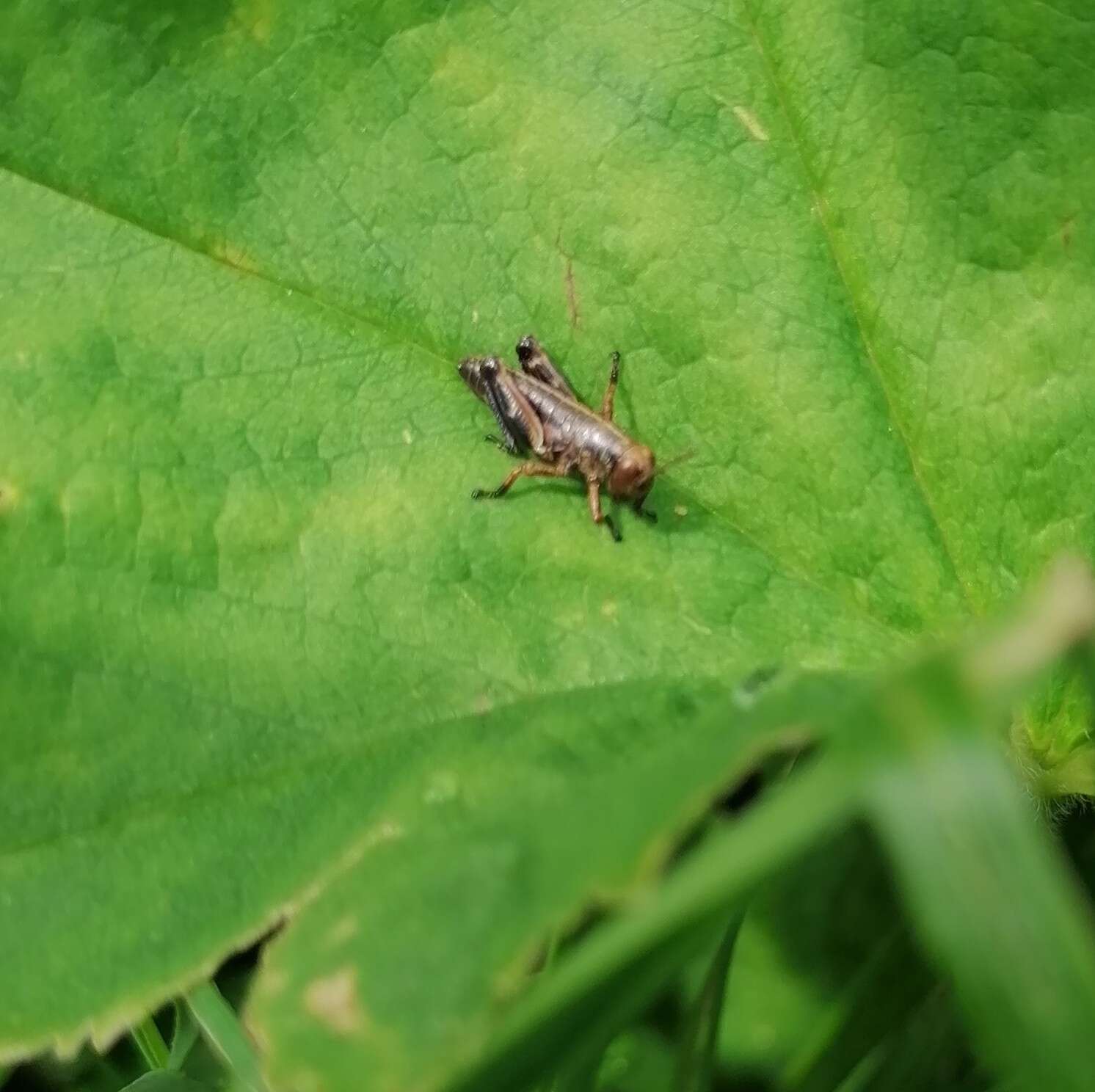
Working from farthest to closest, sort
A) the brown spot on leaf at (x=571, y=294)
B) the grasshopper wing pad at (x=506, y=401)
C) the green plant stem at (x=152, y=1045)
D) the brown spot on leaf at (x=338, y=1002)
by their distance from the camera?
the green plant stem at (x=152, y=1045) → the brown spot on leaf at (x=571, y=294) → the grasshopper wing pad at (x=506, y=401) → the brown spot on leaf at (x=338, y=1002)

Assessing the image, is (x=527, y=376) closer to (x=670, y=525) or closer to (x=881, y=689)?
(x=670, y=525)

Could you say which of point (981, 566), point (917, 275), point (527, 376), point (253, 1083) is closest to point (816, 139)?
point (917, 275)

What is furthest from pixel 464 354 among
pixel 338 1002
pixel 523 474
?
pixel 338 1002

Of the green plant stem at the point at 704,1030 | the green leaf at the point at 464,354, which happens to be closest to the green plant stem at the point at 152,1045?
the green leaf at the point at 464,354

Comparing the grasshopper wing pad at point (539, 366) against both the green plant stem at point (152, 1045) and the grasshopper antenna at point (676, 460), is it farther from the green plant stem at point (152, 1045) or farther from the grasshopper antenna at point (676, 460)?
the green plant stem at point (152, 1045)

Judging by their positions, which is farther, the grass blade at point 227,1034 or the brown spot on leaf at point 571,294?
the grass blade at point 227,1034

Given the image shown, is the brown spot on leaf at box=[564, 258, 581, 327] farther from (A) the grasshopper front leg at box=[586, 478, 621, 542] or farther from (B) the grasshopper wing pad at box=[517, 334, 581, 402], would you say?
(A) the grasshopper front leg at box=[586, 478, 621, 542]

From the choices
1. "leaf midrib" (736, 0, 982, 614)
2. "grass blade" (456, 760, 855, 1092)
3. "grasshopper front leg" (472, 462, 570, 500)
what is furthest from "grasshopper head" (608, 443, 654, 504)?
"grass blade" (456, 760, 855, 1092)
